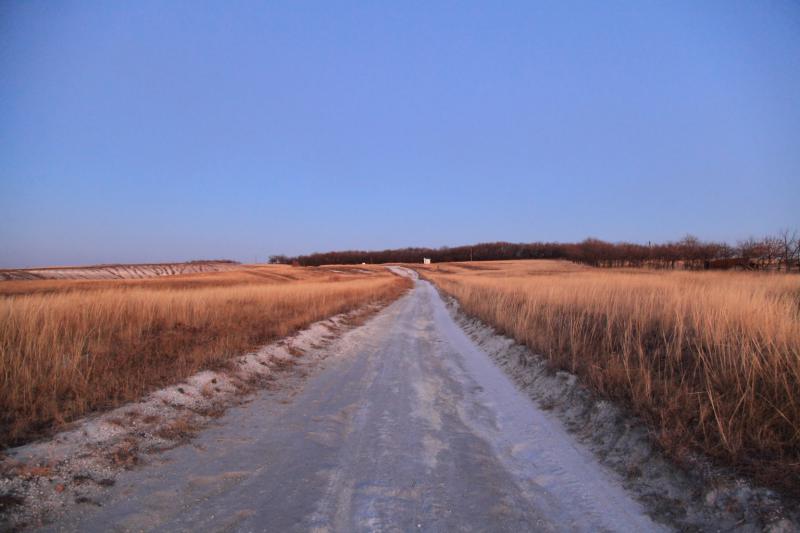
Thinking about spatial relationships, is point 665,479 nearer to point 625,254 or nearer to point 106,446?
point 106,446

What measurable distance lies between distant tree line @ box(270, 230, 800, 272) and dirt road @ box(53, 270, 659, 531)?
29793 mm

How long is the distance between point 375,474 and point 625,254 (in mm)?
75824

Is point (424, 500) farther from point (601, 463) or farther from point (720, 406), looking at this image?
point (720, 406)

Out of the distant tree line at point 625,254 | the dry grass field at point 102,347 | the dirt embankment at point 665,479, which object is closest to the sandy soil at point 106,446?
the dry grass field at point 102,347

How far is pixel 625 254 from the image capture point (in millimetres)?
69562

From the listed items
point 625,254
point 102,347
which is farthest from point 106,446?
point 625,254

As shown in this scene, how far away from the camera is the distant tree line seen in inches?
1115

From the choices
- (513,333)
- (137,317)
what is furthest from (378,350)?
(137,317)

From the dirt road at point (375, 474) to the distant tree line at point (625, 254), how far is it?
29793mm

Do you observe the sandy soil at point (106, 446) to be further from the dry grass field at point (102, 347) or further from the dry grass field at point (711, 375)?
the dry grass field at point (711, 375)

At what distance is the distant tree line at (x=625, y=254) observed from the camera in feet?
92.9

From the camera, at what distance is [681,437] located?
4.05m

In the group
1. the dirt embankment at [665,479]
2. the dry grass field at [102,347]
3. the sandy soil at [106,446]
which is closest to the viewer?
the dirt embankment at [665,479]

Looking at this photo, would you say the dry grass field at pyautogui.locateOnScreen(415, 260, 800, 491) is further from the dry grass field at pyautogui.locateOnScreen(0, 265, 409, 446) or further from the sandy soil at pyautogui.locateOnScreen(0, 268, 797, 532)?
the dry grass field at pyautogui.locateOnScreen(0, 265, 409, 446)
